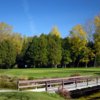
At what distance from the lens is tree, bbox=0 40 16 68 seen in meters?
108

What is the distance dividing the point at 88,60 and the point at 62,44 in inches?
508

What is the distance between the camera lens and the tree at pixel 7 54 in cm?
10788

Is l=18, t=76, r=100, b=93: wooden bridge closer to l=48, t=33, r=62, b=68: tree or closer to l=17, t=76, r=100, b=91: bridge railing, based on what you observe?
l=17, t=76, r=100, b=91: bridge railing

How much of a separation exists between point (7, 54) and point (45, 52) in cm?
1227

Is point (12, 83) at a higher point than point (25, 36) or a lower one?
lower

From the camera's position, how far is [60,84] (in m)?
36.5

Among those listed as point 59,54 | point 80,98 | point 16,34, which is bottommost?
point 80,98

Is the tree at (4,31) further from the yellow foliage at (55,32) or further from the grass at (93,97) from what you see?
the grass at (93,97)

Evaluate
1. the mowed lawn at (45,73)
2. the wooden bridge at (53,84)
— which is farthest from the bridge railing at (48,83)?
the mowed lawn at (45,73)

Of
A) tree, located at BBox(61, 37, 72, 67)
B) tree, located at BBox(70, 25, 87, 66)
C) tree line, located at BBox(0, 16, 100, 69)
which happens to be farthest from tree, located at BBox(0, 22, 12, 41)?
tree, located at BBox(70, 25, 87, 66)

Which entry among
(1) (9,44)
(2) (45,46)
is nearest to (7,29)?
(1) (9,44)

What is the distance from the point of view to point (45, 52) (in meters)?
110

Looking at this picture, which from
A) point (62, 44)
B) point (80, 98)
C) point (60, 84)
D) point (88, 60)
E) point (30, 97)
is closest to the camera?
point (30, 97)

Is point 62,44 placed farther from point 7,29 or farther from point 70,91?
point 70,91
